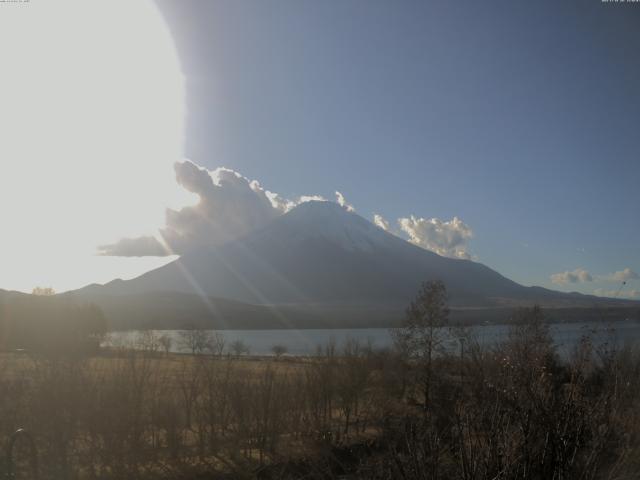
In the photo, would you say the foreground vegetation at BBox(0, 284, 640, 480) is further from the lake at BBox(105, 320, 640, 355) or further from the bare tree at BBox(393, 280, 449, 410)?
the bare tree at BBox(393, 280, 449, 410)

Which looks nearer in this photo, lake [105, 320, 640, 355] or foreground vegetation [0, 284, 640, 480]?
foreground vegetation [0, 284, 640, 480]

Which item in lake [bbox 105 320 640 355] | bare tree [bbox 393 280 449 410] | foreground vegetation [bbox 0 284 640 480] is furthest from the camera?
bare tree [bbox 393 280 449 410]

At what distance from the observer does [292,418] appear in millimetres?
23250

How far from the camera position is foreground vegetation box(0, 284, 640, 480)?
5426 mm

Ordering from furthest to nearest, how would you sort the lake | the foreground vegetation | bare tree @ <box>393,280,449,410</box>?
bare tree @ <box>393,280,449,410</box> → the lake → the foreground vegetation

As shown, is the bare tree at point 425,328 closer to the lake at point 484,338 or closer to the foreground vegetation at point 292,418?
the foreground vegetation at point 292,418

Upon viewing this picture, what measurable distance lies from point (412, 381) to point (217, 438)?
627 inches

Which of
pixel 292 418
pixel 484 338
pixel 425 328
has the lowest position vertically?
pixel 292 418

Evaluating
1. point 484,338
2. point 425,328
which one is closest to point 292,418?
point 425,328

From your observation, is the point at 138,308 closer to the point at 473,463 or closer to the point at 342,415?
the point at 342,415

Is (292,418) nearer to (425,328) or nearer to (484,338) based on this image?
(425,328)

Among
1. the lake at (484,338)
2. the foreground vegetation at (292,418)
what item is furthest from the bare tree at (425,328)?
the lake at (484,338)

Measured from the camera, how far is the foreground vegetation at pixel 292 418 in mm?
5426

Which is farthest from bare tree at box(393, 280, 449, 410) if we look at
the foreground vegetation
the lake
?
Result: the lake
